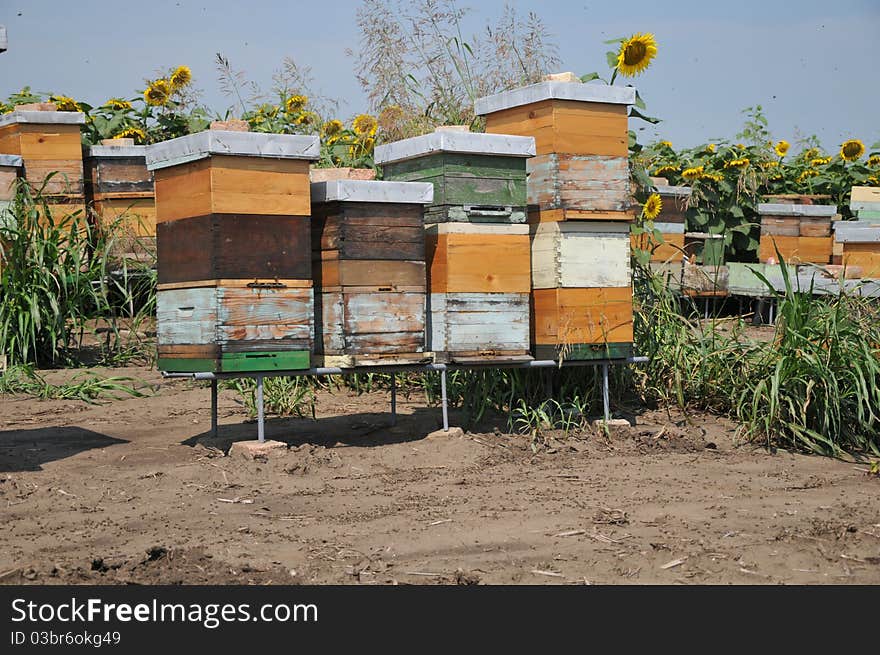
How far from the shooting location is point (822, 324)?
6039 millimetres

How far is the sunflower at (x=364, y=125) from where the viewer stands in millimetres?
9758

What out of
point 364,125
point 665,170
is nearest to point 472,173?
point 364,125

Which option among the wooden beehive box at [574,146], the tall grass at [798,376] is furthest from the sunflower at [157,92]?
the tall grass at [798,376]

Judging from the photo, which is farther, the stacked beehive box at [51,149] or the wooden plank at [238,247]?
the stacked beehive box at [51,149]

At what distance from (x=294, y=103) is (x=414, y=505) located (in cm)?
699

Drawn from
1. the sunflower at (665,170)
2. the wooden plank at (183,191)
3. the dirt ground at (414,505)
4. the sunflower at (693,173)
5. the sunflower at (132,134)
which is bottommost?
the dirt ground at (414,505)

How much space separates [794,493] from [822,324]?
1450 mm

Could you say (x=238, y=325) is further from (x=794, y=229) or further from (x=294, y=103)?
(x=794, y=229)

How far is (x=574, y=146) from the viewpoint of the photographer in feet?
19.2

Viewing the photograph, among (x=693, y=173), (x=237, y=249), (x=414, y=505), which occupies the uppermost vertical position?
(x=693, y=173)

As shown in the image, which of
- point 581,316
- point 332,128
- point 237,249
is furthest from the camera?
point 332,128

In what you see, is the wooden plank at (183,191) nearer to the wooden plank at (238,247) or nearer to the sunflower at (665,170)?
the wooden plank at (238,247)

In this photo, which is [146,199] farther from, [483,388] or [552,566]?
[552,566]

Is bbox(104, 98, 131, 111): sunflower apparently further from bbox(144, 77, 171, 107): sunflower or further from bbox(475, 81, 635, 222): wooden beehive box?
bbox(475, 81, 635, 222): wooden beehive box
